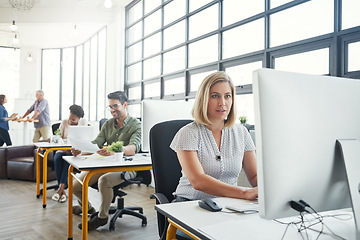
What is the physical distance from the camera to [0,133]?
20.9ft

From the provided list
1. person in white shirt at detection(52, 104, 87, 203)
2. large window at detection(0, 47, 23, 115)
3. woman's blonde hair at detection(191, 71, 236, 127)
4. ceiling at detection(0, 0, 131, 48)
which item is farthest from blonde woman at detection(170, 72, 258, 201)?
large window at detection(0, 47, 23, 115)

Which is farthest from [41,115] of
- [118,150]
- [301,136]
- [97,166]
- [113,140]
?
[301,136]

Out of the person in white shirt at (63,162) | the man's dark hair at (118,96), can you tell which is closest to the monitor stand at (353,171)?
the man's dark hair at (118,96)

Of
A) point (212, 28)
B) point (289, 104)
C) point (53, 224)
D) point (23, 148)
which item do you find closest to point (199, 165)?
point (289, 104)

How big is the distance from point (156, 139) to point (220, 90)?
41 centimetres

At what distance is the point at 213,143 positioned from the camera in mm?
1539

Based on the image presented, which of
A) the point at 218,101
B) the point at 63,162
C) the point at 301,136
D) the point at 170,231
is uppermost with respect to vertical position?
the point at 218,101

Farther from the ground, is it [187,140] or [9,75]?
[9,75]

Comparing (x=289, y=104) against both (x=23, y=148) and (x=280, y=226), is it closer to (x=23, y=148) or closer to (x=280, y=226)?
(x=280, y=226)

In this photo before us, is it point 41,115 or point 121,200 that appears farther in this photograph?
point 41,115

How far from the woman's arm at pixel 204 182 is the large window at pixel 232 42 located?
88 cm

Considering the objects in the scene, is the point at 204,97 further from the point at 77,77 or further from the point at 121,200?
the point at 77,77

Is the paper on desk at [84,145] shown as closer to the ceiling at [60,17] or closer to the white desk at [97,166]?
the white desk at [97,166]

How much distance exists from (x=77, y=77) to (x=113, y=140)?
6.23 m
